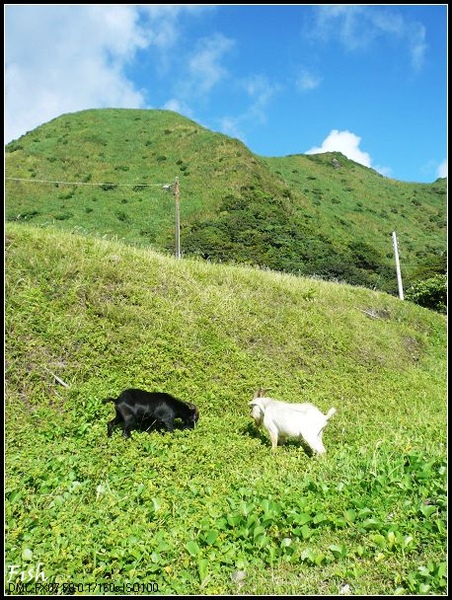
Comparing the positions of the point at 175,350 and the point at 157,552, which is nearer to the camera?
the point at 157,552

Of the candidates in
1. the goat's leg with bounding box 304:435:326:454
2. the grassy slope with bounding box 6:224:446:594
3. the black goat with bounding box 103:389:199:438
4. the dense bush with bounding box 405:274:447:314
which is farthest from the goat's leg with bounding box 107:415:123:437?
the dense bush with bounding box 405:274:447:314

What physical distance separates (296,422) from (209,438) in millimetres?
1385

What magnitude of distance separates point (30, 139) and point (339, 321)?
175 ft

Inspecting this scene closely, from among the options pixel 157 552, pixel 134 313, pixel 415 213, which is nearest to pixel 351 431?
pixel 157 552

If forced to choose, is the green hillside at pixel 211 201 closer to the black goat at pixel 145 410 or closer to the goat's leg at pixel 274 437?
the black goat at pixel 145 410

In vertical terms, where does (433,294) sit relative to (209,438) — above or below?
above

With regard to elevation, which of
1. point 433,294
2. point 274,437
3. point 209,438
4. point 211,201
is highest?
point 211,201

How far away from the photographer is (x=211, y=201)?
42.0 meters

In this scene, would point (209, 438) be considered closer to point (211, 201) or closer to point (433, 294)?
point (433, 294)

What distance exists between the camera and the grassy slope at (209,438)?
13.2 feet

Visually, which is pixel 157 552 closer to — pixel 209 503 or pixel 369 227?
pixel 209 503

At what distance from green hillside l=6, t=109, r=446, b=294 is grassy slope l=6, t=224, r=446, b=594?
1791 centimetres

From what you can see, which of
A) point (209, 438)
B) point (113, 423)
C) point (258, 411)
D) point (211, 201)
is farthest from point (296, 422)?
point (211, 201)

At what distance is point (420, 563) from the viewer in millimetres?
3744
